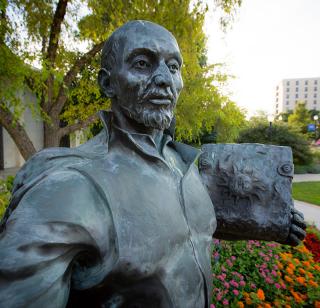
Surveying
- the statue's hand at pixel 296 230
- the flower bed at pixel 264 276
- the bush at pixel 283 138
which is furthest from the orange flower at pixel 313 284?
the bush at pixel 283 138

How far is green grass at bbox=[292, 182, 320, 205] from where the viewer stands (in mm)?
9508

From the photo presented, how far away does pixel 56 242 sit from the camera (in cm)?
77

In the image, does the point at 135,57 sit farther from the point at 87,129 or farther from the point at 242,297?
the point at 87,129

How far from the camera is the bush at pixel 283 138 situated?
58.3 ft

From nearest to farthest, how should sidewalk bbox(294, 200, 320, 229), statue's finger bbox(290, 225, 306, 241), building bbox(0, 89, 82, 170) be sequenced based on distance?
statue's finger bbox(290, 225, 306, 241) < sidewalk bbox(294, 200, 320, 229) < building bbox(0, 89, 82, 170)

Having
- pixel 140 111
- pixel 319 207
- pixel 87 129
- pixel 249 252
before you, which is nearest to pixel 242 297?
pixel 249 252

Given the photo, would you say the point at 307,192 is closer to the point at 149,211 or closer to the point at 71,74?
the point at 71,74

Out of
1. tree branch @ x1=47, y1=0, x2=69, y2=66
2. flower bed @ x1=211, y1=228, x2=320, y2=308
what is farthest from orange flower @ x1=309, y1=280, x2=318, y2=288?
tree branch @ x1=47, y1=0, x2=69, y2=66

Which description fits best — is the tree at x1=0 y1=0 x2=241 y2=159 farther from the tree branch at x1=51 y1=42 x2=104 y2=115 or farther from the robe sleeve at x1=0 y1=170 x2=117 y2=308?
the robe sleeve at x1=0 y1=170 x2=117 y2=308

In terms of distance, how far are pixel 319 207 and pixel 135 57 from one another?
30.0 ft

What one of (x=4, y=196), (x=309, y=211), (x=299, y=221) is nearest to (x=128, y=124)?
(x=299, y=221)

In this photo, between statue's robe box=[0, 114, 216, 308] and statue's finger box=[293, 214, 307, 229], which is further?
statue's finger box=[293, 214, 307, 229]

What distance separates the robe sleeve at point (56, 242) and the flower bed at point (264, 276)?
2.45 m

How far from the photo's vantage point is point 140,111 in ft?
3.53
